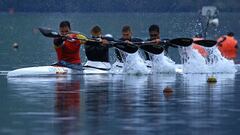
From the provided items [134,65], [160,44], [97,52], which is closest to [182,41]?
[160,44]

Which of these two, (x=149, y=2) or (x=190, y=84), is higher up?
(x=149, y=2)

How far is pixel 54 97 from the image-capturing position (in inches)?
987

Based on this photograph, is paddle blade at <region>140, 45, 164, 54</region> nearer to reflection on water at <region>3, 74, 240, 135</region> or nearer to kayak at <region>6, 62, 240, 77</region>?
kayak at <region>6, 62, 240, 77</region>

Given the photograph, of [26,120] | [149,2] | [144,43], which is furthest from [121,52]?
[149,2]

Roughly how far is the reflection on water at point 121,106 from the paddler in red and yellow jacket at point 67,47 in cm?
144

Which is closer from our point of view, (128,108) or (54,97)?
(128,108)

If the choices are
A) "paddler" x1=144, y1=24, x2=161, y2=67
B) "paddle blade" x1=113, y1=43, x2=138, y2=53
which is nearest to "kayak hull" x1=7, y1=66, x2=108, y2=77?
"paddle blade" x1=113, y1=43, x2=138, y2=53

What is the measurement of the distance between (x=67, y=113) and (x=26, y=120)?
47.9 inches

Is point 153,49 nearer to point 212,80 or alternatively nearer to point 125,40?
point 125,40

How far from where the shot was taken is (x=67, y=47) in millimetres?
32375

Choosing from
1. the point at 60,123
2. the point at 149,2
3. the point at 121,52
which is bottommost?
the point at 60,123

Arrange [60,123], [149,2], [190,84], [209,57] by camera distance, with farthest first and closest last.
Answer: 1. [149,2]
2. [209,57]
3. [190,84]
4. [60,123]

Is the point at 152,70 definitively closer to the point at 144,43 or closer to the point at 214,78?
the point at 144,43

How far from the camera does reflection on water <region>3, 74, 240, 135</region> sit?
19969 millimetres
